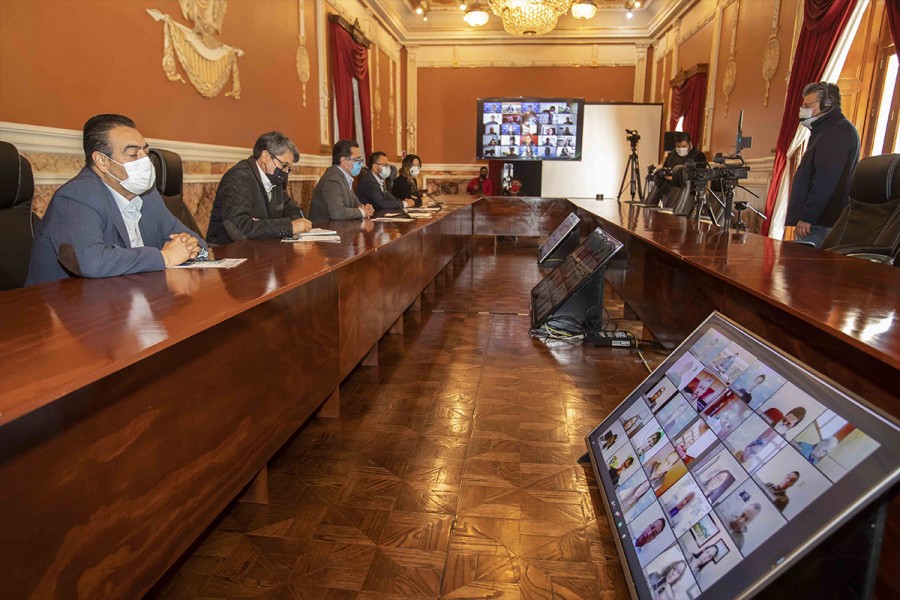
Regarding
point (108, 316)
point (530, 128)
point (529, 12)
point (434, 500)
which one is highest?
point (529, 12)

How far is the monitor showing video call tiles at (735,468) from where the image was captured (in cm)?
74

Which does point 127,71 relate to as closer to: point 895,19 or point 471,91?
point 895,19

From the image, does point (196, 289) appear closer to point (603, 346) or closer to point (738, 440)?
point (738, 440)

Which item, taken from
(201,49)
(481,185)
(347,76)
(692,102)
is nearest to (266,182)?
(201,49)

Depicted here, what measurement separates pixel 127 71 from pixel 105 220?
2.08 metres

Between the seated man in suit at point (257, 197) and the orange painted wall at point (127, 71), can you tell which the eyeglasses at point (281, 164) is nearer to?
the seated man in suit at point (257, 197)

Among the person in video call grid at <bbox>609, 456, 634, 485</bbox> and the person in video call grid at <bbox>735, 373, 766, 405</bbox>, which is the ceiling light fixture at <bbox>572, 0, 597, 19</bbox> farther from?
the person in video call grid at <bbox>735, 373, 766, 405</bbox>

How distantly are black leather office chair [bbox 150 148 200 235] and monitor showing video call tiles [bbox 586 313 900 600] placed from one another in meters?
2.33

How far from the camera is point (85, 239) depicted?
60.0 inches

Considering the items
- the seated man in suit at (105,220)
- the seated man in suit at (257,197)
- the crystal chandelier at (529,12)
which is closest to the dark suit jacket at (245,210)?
the seated man in suit at (257,197)

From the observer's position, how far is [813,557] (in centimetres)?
77

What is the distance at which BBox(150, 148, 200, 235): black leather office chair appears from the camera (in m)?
2.78

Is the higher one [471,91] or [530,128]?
[471,91]

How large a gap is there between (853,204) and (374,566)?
2.85 meters
